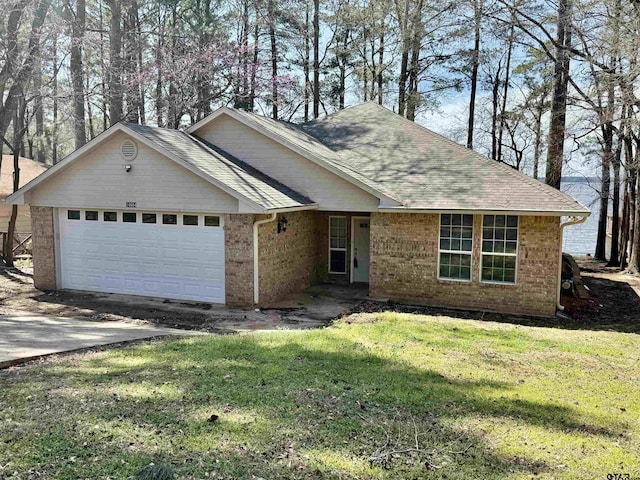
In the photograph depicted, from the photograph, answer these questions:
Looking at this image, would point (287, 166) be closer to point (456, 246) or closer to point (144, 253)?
point (144, 253)

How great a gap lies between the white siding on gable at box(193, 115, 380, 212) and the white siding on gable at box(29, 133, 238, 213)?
2.88 meters

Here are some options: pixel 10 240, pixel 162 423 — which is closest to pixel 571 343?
pixel 162 423

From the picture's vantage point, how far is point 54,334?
969cm

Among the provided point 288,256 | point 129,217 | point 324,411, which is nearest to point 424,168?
point 288,256

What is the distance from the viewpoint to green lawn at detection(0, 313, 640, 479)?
4344 millimetres

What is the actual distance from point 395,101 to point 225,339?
941 inches

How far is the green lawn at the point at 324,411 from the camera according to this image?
14.3 ft

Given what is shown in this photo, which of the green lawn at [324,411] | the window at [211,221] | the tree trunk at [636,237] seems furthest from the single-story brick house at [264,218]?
the tree trunk at [636,237]

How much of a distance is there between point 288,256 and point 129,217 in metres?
4.47

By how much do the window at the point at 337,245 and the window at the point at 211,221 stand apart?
473 cm

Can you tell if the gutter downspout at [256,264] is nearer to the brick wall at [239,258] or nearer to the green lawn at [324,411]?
the brick wall at [239,258]

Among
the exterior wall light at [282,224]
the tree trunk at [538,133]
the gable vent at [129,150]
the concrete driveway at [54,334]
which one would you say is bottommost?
the concrete driveway at [54,334]

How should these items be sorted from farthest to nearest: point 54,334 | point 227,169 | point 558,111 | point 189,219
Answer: point 558,111, point 227,169, point 189,219, point 54,334

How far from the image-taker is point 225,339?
29.1 feet
